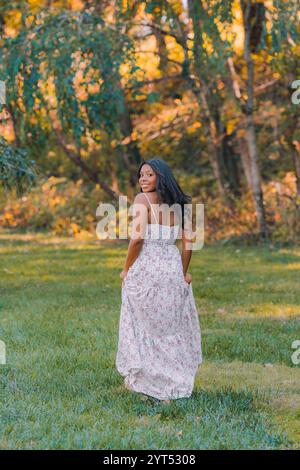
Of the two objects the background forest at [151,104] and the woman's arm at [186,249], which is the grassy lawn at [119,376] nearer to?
the woman's arm at [186,249]

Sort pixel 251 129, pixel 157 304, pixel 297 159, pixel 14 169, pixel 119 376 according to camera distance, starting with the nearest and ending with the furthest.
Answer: pixel 157 304 < pixel 119 376 < pixel 14 169 < pixel 251 129 < pixel 297 159

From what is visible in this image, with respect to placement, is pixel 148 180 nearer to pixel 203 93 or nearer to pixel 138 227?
pixel 138 227

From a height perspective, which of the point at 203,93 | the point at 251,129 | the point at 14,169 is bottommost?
the point at 14,169

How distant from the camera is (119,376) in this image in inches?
242

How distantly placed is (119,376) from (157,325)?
744 mm

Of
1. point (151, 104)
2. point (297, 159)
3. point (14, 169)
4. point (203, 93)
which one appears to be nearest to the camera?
point (14, 169)

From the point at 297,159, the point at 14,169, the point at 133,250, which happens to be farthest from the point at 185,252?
the point at 297,159

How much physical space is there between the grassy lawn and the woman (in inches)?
6.5

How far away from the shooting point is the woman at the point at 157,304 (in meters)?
5.54

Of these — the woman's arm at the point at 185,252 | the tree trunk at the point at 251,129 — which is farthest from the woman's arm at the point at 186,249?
the tree trunk at the point at 251,129

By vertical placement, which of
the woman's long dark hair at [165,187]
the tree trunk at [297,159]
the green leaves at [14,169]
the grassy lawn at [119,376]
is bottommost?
the grassy lawn at [119,376]

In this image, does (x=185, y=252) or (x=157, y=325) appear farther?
(x=185, y=252)

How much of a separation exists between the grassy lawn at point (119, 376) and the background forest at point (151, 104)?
71.6 inches

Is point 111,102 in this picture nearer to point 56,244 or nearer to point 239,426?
point 56,244
